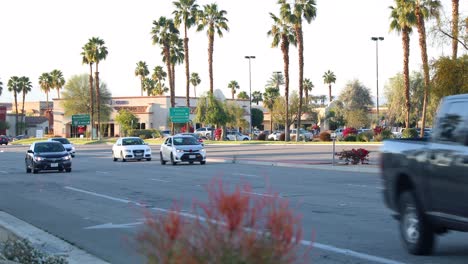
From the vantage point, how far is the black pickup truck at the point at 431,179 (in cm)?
987

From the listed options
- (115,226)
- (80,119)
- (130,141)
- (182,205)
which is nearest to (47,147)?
(130,141)

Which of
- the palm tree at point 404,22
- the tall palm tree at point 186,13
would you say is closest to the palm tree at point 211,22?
the tall palm tree at point 186,13

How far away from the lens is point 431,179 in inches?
412

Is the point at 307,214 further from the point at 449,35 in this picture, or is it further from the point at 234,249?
the point at 449,35

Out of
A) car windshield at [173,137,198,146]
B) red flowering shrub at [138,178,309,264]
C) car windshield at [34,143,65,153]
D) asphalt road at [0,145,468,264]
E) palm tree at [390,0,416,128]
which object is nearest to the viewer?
red flowering shrub at [138,178,309,264]

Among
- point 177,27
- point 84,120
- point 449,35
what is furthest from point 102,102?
point 449,35

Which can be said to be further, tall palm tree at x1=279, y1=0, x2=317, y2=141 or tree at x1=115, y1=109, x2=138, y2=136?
tree at x1=115, y1=109, x2=138, y2=136

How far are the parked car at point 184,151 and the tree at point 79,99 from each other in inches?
3055

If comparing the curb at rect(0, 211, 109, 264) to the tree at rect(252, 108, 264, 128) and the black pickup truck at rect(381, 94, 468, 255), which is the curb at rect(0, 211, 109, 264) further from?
the tree at rect(252, 108, 264, 128)

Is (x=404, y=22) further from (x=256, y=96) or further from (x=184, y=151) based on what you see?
(x=256, y=96)

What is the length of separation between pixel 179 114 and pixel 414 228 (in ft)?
253

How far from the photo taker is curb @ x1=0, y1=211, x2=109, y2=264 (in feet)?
37.9

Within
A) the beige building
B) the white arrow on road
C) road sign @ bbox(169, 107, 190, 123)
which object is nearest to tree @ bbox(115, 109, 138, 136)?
the beige building

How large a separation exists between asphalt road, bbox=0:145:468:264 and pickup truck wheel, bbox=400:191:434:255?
0.57 feet
